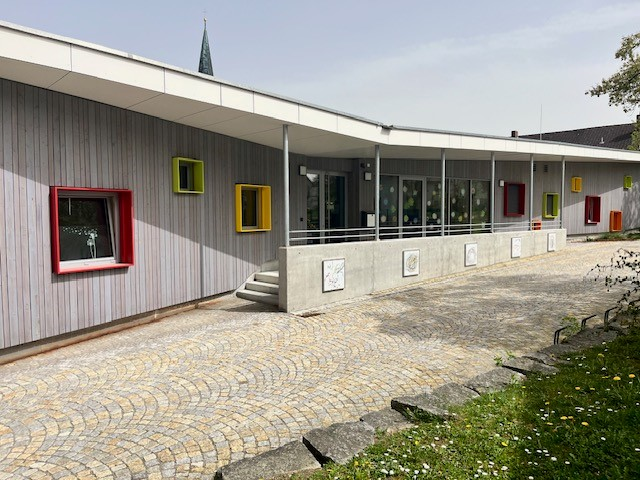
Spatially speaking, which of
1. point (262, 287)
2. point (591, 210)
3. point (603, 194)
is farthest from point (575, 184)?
point (262, 287)

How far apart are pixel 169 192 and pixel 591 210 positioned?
2014cm

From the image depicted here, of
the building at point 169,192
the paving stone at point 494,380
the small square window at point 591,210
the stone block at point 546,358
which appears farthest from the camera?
the small square window at point 591,210

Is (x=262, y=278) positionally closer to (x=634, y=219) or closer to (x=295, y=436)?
(x=295, y=436)

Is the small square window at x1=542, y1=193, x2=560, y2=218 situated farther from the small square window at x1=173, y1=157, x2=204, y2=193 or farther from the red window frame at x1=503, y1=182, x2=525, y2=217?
the small square window at x1=173, y1=157, x2=204, y2=193

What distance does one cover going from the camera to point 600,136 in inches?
1374

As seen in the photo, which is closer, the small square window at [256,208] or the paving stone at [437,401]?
the paving stone at [437,401]

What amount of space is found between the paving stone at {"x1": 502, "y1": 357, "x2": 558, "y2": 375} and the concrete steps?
4987mm

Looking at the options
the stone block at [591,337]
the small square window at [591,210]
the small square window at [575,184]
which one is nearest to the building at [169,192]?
the stone block at [591,337]

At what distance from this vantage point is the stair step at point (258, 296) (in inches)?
358

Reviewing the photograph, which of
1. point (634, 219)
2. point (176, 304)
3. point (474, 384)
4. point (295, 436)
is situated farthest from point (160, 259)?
point (634, 219)

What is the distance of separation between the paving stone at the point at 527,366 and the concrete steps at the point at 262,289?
4.99 m

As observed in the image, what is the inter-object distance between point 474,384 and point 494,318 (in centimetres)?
348

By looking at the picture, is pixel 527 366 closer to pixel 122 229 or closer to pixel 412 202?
pixel 122 229

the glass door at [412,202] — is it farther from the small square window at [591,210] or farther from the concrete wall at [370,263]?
the small square window at [591,210]
